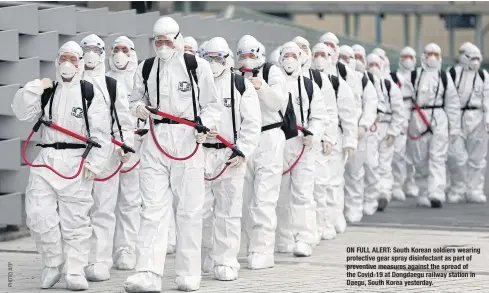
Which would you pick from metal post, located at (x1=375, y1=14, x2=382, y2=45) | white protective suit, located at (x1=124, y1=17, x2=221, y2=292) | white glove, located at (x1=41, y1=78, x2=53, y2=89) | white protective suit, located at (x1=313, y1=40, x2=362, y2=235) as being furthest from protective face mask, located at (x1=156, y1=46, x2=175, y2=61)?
metal post, located at (x1=375, y1=14, x2=382, y2=45)

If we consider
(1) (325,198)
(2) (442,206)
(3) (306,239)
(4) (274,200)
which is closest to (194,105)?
(4) (274,200)

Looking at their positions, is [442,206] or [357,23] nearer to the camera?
[442,206]

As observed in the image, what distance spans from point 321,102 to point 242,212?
166cm

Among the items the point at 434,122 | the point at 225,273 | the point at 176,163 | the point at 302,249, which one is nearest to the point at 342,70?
the point at 434,122

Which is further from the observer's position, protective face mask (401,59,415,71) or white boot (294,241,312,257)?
protective face mask (401,59,415,71)

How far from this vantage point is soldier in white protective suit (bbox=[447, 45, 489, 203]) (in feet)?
68.4

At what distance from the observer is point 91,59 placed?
42.9 feet

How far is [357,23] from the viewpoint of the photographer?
46562 millimetres

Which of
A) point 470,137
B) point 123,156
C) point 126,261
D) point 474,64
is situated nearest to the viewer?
point 123,156

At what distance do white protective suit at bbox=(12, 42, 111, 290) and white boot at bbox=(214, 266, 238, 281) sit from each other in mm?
1187

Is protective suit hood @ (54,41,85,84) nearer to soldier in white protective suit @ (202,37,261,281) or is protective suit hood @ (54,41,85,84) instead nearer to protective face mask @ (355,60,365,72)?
soldier in white protective suit @ (202,37,261,281)

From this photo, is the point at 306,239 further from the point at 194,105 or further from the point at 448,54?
the point at 448,54

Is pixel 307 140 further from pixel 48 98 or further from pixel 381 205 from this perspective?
pixel 381 205

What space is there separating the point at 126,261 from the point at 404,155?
8.78 metres
